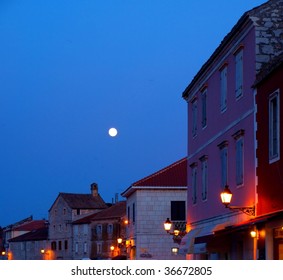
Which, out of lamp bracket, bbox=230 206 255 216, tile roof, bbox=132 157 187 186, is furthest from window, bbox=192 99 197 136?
tile roof, bbox=132 157 187 186

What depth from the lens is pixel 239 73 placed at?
2130 cm

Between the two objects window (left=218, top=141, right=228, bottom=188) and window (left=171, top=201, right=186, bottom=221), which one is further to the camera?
window (left=171, top=201, right=186, bottom=221)

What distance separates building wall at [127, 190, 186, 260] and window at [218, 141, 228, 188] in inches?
1019

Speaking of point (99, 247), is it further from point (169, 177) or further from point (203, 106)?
point (203, 106)

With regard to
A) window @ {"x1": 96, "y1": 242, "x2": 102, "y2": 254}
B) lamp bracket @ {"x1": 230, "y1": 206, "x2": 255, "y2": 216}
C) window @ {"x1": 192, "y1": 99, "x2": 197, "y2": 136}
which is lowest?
window @ {"x1": 96, "y1": 242, "x2": 102, "y2": 254}

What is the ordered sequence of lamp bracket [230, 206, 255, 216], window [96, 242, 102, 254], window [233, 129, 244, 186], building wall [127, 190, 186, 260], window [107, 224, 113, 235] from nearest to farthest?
lamp bracket [230, 206, 255, 216] → window [233, 129, 244, 186] → building wall [127, 190, 186, 260] → window [107, 224, 113, 235] → window [96, 242, 102, 254]

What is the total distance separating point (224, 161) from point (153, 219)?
26643 mm

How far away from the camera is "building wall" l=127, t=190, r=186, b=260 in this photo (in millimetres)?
49281

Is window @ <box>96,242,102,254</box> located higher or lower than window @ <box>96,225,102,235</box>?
lower

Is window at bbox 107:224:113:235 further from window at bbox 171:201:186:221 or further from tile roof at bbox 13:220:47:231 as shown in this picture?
tile roof at bbox 13:220:47:231

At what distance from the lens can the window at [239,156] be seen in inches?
810

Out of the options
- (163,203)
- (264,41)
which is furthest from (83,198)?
(264,41)
